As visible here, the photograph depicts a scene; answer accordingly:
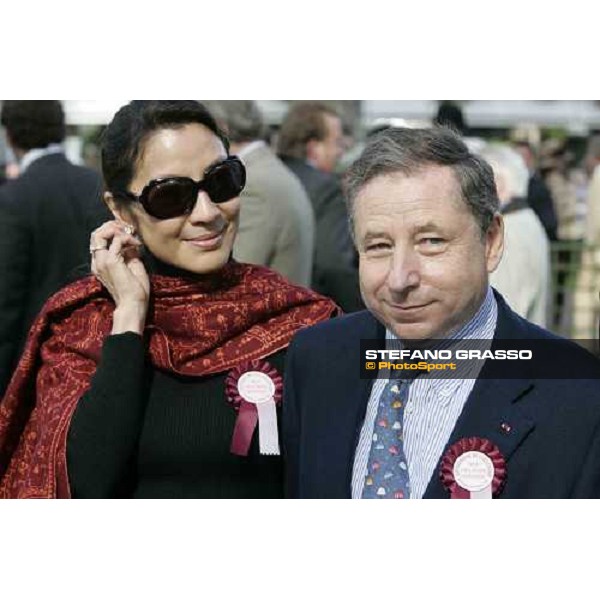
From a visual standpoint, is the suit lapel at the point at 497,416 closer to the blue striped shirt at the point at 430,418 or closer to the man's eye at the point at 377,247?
the blue striped shirt at the point at 430,418

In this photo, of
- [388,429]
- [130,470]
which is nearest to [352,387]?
→ [388,429]

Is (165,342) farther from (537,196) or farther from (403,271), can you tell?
(537,196)

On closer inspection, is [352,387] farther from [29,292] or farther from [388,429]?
[29,292]

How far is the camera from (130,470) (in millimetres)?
2492

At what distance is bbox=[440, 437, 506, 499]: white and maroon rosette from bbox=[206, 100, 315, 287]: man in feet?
3.29

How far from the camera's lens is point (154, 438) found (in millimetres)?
2492

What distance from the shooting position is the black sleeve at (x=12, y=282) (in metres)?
3.41

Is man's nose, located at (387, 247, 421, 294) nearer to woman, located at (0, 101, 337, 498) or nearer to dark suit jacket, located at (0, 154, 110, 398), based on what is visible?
woman, located at (0, 101, 337, 498)

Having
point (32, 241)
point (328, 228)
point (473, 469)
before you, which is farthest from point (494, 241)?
point (328, 228)

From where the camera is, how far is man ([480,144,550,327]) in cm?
310

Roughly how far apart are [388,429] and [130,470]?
1.80ft

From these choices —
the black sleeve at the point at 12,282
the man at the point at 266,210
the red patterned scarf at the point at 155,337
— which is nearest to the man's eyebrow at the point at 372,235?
the red patterned scarf at the point at 155,337

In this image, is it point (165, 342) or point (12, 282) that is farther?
point (12, 282)

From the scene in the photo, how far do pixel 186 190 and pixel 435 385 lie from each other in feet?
2.08
